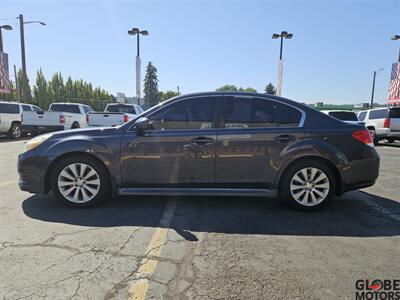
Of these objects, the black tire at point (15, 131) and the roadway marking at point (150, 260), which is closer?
the roadway marking at point (150, 260)

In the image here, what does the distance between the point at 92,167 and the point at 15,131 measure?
14.4 m

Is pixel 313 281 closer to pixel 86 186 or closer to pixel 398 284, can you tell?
pixel 398 284

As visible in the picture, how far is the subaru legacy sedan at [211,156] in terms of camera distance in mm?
4547

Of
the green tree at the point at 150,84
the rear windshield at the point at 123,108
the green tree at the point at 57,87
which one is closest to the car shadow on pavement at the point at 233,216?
the rear windshield at the point at 123,108

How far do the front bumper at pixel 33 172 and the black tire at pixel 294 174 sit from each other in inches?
136

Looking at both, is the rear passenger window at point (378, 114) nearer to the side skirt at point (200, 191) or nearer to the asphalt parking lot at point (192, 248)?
the asphalt parking lot at point (192, 248)

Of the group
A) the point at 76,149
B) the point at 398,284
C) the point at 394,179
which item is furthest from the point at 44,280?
the point at 394,179

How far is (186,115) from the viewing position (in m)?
4.67

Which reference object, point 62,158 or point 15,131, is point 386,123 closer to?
point 62,158

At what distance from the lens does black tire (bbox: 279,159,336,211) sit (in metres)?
Answer: 4.59

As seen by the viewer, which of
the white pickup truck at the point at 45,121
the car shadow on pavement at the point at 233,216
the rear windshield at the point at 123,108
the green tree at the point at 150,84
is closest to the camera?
the car shadow on pavement at the point at 233,216

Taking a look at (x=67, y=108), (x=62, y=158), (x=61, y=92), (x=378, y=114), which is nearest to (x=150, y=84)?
(x=61, y=92)

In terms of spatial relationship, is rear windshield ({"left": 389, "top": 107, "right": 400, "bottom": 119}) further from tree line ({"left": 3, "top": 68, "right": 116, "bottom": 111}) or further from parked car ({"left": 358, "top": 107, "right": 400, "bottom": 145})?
tree line ({"left": 3, "top": 68, "right": 116, "bottom": 111})

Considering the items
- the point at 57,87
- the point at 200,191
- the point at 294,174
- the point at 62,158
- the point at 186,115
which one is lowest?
the point at 200,191
